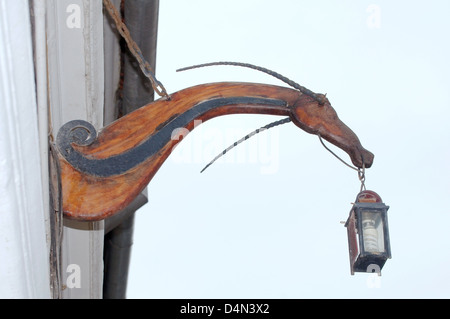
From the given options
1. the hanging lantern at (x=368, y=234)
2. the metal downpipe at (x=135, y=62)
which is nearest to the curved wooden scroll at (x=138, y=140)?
the hanging lantern at (x=368, y=234)

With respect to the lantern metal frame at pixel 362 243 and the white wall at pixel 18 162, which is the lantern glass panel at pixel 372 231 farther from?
the white wall at pixel 18 162

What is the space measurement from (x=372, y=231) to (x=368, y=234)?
0.11 ft

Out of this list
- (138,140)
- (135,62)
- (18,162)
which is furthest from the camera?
(135,62)

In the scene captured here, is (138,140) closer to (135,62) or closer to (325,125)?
(325,125)

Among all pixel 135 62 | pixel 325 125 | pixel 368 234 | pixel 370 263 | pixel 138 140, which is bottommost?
pixel 370 263

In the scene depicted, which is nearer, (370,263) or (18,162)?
→ (18,162)

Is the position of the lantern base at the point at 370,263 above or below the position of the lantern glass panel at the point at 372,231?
below

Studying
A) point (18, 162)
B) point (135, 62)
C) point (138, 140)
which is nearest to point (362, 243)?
point (138, 140)

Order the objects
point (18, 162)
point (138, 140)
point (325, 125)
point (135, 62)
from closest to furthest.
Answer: point (18, 162) < point (138, 140) < point (325, 125) < point (135, 62)

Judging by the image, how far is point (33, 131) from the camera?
9.16ft

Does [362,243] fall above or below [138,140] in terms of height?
below

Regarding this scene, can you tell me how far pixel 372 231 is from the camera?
136 inches

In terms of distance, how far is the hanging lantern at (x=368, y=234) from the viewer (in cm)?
337
